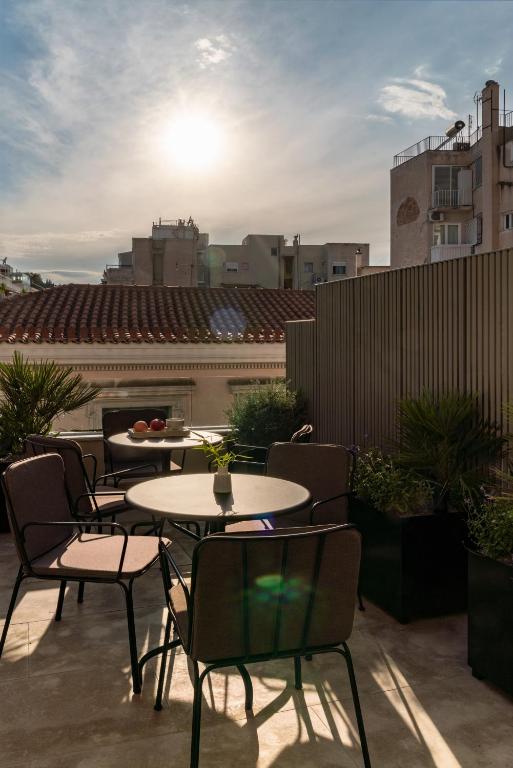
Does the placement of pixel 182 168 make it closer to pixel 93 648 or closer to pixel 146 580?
pixel 146 580

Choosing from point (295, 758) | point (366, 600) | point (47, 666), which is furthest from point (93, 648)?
point (366, 600)

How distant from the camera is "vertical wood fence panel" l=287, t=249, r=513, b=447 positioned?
381 cm

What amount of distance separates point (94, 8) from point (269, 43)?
1858 mm

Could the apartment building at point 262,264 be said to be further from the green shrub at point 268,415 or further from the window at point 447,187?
the green shrub at point 268,415

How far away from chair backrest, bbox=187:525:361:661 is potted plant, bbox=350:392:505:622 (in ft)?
4.68

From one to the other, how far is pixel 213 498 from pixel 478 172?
28.1 metres

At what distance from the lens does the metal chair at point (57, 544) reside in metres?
2.89

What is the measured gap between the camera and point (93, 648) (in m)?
3.23

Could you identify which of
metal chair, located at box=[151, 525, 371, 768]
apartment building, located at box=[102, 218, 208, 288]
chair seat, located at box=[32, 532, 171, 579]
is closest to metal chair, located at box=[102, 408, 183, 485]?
chair seat, located at box=[32, 532, 171, 579]

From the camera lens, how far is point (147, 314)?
13.1 meters

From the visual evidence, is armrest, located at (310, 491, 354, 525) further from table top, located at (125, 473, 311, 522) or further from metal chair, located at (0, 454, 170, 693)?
metal chair, located at (0, 454, 170, 693)

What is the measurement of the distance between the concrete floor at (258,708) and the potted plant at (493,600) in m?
0.12

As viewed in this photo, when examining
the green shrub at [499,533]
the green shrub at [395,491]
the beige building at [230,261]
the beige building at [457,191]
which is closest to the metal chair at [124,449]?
the green shrub at [395,491]

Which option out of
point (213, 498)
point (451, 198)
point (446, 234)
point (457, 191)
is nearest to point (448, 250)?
point (446, 234)
